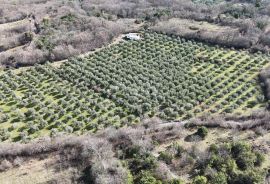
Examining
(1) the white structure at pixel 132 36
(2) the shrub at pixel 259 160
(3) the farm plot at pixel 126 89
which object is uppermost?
(1) the white structure at pixel 132 36

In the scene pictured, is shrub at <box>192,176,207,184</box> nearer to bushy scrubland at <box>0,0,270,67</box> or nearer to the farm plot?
the farm plot

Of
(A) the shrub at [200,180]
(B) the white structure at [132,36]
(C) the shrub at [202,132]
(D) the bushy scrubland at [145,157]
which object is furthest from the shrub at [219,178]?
(B) the white structure at [132,36]

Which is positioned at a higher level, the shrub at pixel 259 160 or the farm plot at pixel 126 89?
the farm plot at pixel 126 89

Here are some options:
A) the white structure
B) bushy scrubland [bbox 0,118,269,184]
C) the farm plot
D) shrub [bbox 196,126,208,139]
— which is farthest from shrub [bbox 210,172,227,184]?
the white structure

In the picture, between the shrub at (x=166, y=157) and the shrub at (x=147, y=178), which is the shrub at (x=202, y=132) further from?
the shrub at (x=147, y=178)

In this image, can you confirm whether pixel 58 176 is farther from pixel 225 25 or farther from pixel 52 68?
pixel 225 25

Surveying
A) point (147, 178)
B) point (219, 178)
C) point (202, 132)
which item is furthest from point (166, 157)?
point (202, 132)
